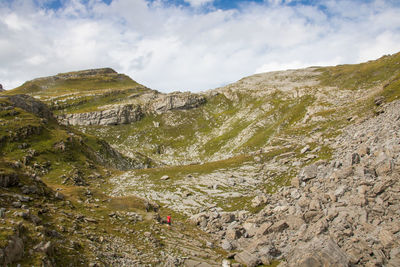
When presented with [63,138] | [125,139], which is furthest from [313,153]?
[125,139]

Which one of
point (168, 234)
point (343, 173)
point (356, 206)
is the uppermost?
point (343, 173)

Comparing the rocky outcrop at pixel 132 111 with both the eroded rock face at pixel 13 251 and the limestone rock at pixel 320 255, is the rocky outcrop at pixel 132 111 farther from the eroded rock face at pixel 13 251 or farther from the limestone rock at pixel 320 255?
the limestone rock at pixel 320 255

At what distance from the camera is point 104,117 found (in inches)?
5655

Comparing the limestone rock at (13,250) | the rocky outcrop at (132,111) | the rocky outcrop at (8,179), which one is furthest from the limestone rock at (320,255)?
the rocky outcrop at (132,111)

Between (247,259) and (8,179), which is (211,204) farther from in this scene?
(8,179)

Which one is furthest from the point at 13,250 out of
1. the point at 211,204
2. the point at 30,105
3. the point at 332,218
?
the point at 30,105

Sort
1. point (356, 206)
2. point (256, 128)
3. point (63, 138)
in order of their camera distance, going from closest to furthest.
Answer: point (356, 206), point (63, 138), point (256, 128)

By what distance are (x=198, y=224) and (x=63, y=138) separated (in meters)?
38.7

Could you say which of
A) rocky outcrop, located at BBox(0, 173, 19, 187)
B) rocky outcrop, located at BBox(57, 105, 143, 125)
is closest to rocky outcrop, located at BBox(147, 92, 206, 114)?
rocky outcrop, located at BBox(57, 105, 143, 125)

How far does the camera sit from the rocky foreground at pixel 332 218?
15844 mm

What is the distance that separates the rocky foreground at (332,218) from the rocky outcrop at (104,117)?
126212mm

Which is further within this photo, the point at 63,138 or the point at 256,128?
the point at 256,128

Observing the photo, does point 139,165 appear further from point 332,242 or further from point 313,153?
point 332,242

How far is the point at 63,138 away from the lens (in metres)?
50.8
